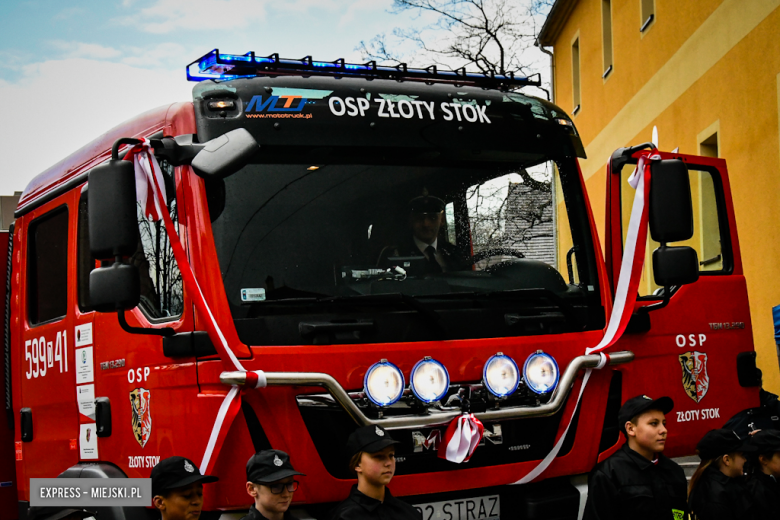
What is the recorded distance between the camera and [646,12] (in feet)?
48.9

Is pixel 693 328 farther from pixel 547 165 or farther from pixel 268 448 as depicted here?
pixel 268 448

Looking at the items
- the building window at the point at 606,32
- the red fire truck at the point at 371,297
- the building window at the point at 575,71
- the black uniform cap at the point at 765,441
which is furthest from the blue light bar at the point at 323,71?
the building window at the point at 575,71

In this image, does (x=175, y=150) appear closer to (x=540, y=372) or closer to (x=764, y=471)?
(x=540, y=372)

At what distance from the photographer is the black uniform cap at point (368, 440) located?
4414 millimetres

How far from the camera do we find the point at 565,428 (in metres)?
5.12

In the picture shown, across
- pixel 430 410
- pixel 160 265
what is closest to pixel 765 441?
pixel 430 410

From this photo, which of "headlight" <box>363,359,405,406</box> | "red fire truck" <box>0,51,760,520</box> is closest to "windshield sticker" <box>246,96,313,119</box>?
"red fire truck" <box>0,51,760,520</box>

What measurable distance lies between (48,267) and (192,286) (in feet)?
6.56

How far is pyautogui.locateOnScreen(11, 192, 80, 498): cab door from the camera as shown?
575 cm

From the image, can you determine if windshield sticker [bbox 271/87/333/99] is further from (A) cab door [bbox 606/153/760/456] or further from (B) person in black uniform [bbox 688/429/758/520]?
(B) person in black uniform [bbox 688/429/758/520]

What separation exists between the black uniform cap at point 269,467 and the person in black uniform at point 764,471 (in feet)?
9.22

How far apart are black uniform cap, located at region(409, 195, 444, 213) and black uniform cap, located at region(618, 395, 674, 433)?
1.38m

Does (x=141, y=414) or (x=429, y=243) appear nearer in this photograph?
(x=141, y=414)

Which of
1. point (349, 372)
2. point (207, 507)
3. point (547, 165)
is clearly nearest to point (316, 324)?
point (349, 372)
